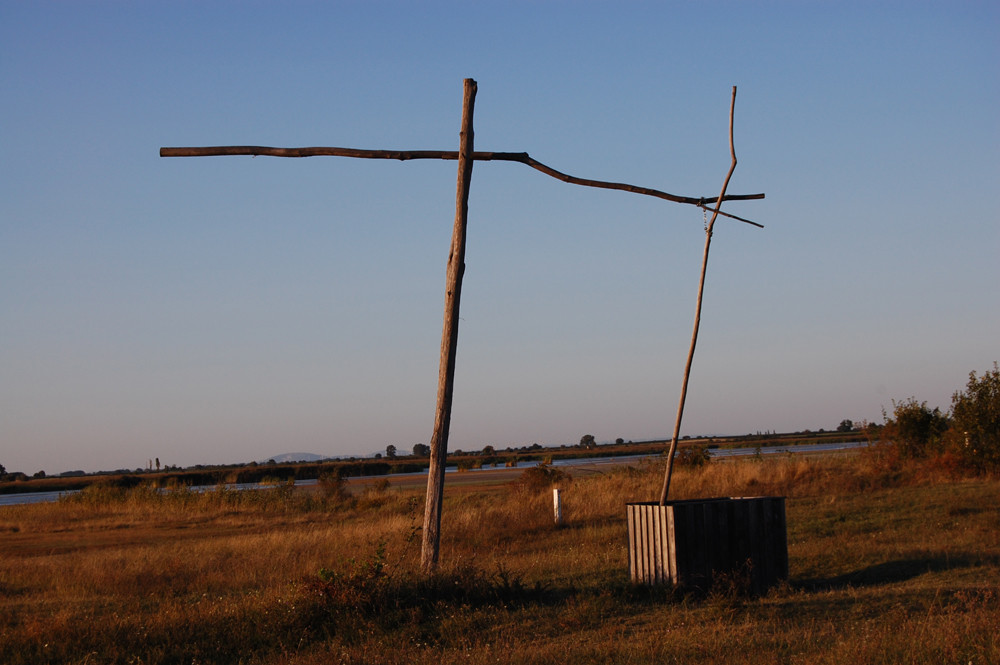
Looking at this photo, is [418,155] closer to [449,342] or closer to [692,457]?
[449,342]

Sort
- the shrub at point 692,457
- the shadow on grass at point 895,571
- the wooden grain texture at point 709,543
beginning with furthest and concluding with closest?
the shrub at point 692,457 < the shadow on grass at point 895,571 < the wooden grain texture at point 709,543

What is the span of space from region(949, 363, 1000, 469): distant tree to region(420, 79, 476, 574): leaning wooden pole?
66.7 feet

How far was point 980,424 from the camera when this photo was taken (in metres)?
24.5

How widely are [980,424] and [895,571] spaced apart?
49.9 ft

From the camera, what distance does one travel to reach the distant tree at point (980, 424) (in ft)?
79.8

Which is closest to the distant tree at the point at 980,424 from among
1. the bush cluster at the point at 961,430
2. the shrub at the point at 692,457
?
the bush cluster at the point at 961,430

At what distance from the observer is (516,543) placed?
17203mm

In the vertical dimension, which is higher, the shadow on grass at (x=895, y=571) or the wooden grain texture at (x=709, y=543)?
the wooden grain texture at (x=709, y=543)

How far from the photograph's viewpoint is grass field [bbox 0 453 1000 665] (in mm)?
7363

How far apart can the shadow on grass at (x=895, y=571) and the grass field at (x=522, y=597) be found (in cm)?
5

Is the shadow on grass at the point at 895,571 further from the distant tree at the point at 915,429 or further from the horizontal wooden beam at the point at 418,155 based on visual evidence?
the distant tree at the point at 915,429

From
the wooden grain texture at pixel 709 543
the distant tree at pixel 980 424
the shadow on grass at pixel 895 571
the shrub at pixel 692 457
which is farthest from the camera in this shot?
the shrub at pixel 692 457

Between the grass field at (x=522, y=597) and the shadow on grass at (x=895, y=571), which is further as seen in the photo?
the shadow on grass at (x=895, y=571)

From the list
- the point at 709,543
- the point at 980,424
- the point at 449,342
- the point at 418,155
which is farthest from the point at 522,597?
the point at 980,424
